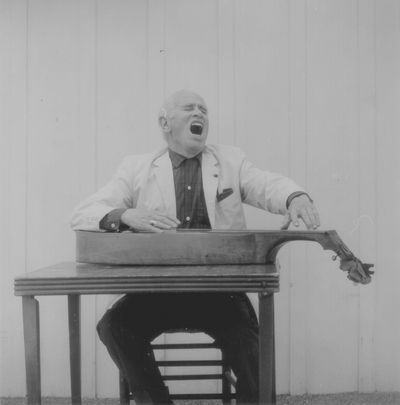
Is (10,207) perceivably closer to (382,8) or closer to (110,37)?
(110,37)

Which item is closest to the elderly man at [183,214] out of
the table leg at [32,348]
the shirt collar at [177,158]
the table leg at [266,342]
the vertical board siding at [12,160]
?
the shirt collar at [177,158]

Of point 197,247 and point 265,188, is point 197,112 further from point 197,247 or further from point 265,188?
point 197,247

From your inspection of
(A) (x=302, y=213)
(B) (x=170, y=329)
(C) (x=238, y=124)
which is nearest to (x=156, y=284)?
(B) (x=170, y=329)

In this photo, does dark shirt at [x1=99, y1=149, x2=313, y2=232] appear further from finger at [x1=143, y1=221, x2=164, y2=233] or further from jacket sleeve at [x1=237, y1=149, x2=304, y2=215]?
finger at [x1=143, y1=221, x2=164, y2=233]

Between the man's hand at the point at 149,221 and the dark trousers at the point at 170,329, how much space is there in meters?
0.26

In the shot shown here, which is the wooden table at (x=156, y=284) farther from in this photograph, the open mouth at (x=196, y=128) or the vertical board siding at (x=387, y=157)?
the vertical board siding at (x=387, y=157)

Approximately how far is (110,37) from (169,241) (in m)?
1.42

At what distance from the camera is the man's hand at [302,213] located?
1934mm

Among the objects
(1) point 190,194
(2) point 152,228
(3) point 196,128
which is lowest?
(2) point 152,228

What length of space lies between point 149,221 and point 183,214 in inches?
17.6

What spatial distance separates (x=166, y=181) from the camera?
2.37 m

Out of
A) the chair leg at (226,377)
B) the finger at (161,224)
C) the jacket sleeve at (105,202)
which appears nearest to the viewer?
the finger at (161,224)

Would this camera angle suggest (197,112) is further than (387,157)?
No

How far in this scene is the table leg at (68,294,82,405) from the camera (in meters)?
2.15
